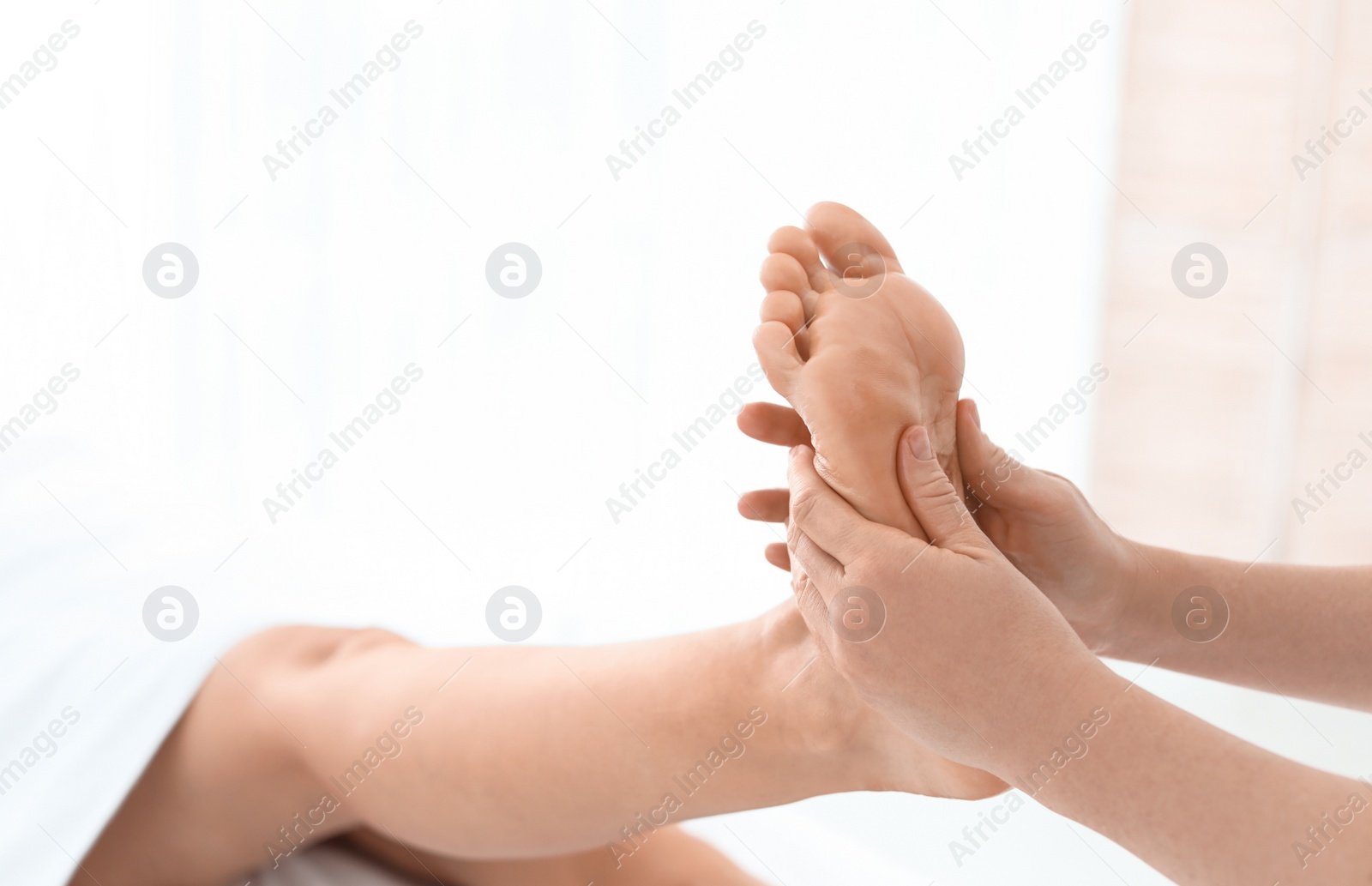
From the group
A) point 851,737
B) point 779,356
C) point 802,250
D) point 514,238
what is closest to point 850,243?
point 802,250

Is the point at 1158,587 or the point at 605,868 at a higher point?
the point at 605,868

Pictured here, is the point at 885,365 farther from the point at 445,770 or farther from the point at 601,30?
the point at 601,30

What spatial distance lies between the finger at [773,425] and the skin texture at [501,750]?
0.11 metres

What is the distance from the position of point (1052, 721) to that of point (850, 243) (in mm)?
377

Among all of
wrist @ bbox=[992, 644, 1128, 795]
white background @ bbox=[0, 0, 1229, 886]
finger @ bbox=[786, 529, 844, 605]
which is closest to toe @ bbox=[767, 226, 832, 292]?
finger @ bbox=[786, 529, 844, 605]

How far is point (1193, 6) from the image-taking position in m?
2.07

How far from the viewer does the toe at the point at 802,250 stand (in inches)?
30.3

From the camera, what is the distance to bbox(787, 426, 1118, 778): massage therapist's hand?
1.76 ft

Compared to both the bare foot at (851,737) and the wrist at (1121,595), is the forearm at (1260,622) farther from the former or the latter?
the bare foot at (851,737)

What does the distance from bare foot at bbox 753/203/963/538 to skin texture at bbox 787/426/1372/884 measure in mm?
35

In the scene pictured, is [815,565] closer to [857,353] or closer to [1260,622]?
[857,353]

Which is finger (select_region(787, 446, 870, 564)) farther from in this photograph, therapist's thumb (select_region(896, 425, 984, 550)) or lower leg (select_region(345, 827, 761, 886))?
lower leg (select_region(345, 827, 761, 886))

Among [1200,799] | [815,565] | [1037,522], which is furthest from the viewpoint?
[1037,522]

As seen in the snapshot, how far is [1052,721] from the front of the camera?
0.53 m
